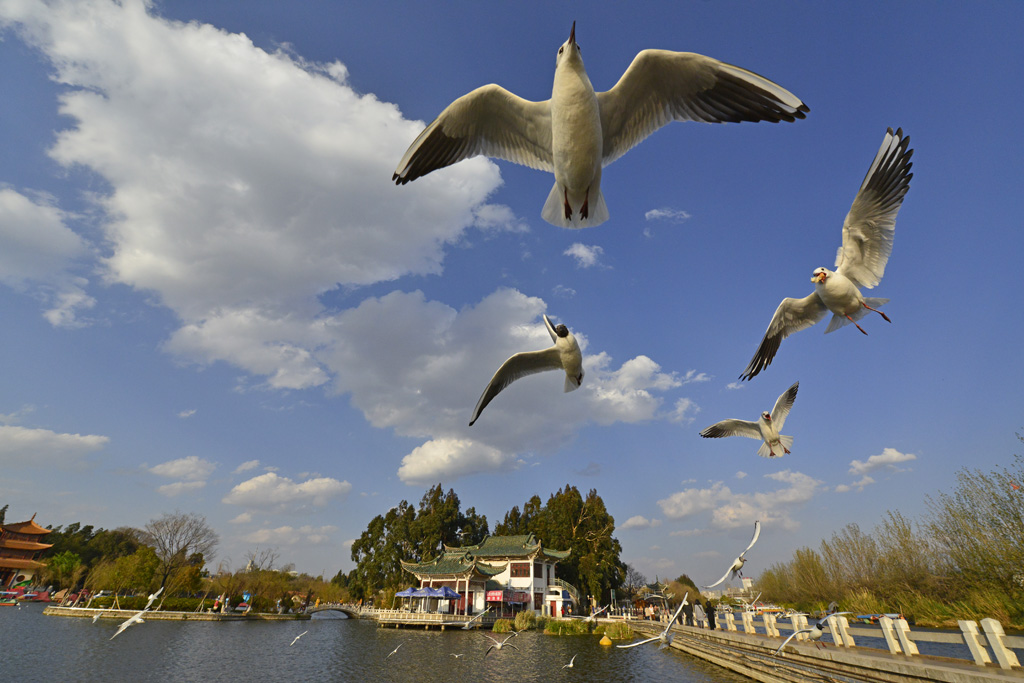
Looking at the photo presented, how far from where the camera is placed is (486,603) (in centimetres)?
3269

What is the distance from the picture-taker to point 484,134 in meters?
5.14

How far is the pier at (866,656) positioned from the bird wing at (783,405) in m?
3.57

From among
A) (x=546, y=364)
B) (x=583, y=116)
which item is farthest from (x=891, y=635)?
(x=583, y=116)

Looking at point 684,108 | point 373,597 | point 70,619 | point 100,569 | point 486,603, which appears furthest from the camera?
point 373,597

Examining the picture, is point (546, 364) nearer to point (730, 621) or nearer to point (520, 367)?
point (520, 367)

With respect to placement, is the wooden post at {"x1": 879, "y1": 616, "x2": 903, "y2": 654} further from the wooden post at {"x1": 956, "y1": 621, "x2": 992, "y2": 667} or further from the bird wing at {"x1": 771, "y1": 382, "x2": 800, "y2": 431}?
the bird wing at {"x1": 771, "y1": 382, "x2": 800, "y2": 431}

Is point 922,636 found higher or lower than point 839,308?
lower

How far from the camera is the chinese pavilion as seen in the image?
4506cm

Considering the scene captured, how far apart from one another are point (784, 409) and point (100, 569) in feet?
164

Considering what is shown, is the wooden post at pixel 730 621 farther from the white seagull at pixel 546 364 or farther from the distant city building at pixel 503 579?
the white seagull at pixel 546 364

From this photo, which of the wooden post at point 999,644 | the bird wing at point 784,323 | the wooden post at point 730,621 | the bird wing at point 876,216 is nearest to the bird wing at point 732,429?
A: the bird wing at point 784,323

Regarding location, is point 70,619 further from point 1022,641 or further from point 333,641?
point 1022,641

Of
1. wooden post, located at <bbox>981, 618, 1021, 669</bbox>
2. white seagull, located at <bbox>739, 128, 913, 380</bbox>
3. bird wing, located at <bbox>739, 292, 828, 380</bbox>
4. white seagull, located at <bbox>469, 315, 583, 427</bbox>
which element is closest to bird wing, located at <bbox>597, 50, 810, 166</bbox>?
white seagull, located at <bbox>469, 315, 583, 427</bbox>

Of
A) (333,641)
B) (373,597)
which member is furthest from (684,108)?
(373,597)
